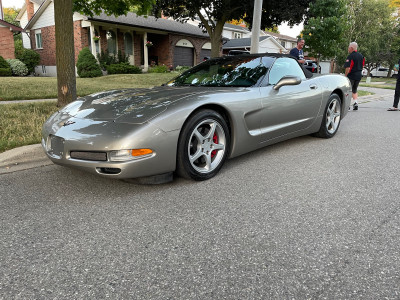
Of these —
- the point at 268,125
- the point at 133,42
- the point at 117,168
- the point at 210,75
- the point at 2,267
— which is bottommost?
the point at 2,267

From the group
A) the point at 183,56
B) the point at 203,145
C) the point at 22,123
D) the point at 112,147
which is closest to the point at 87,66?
the point at 183,56

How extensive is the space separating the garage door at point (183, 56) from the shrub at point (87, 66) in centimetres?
863

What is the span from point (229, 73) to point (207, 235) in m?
2.42

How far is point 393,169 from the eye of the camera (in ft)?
12.0

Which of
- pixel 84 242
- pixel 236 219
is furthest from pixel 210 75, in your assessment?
pixel 84 242

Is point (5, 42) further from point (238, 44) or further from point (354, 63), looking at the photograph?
point (238, 44)

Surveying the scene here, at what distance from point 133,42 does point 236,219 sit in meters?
22.6

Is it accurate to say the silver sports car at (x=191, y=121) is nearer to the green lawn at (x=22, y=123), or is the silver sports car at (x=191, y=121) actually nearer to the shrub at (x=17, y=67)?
the green lawn at (x=22, y=123)

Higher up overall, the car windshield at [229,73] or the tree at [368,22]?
the tree at [368,22]

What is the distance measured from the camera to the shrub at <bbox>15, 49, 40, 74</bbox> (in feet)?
70.4

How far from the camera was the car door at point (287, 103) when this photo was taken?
375 cm

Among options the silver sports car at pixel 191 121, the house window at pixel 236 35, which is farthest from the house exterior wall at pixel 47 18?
the house window at pixel 236 35

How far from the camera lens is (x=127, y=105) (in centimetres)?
312

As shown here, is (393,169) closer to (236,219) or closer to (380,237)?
(380,237)
